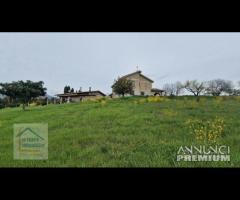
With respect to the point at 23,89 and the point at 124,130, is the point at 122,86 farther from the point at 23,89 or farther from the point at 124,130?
the point at 23,89

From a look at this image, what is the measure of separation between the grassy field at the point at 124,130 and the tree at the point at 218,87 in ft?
0.39

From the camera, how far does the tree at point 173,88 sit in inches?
308

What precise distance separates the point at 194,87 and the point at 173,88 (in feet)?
0.95

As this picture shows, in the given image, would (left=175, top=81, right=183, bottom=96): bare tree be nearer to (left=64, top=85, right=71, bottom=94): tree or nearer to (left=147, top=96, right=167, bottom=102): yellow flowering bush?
(left=147, top=96, right=167, bottom=102): yellow flowering bush

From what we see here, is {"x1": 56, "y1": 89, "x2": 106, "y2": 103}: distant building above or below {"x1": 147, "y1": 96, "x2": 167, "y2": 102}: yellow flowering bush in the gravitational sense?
above

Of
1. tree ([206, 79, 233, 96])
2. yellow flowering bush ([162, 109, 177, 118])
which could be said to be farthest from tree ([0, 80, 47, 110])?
tree ([206, 79, 233, 96])

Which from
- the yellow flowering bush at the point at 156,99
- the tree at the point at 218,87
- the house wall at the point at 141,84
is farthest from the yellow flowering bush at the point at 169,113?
the tree at the point at 218,87

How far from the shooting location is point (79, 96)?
8016 millimetres

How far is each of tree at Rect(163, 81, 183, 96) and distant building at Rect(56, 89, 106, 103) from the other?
883mm

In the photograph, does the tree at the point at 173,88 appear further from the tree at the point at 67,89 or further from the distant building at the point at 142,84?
the tree at the point at 67,89

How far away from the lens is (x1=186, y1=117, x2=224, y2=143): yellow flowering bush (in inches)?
300

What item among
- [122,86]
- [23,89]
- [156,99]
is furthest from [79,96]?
[156,99]
